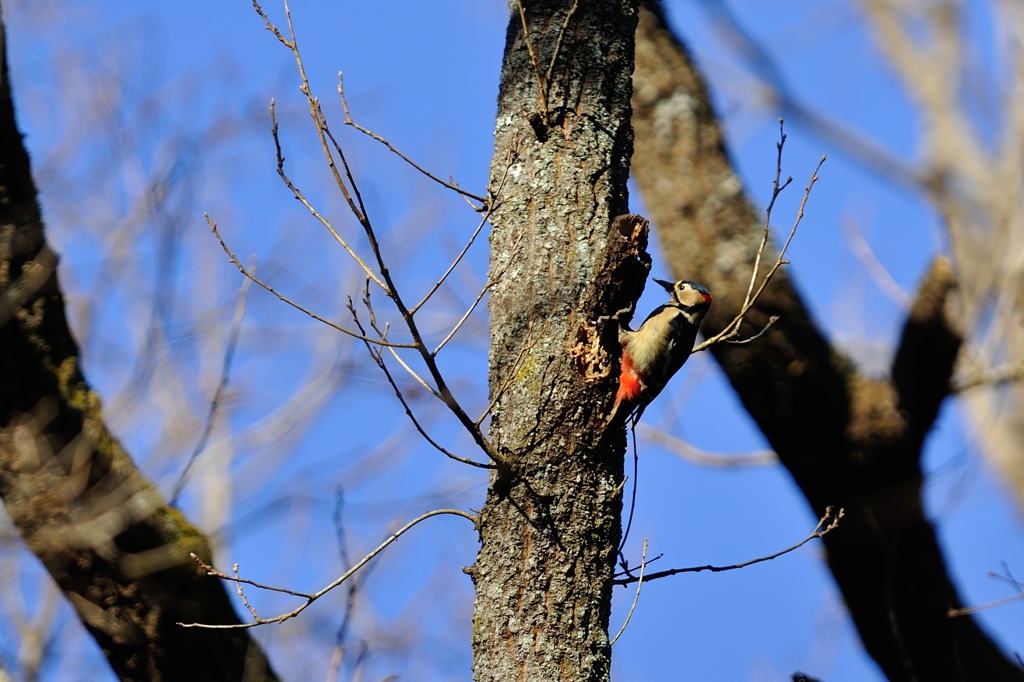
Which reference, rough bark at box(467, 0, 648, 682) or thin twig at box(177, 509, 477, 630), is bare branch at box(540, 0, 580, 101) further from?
thin twig at box(177, 509, 477, 630)

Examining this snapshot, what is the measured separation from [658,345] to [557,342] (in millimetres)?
1280

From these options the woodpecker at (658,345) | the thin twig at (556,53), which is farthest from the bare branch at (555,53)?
the woodpecker at (658,345)

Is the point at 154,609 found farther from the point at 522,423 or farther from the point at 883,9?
the point at 883,9

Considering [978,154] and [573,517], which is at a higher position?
[978,154]

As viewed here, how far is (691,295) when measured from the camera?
4.36 meters

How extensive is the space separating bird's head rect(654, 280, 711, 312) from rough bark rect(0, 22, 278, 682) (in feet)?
7.90

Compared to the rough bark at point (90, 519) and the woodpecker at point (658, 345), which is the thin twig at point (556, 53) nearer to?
the woodpecker at point (658, 345)

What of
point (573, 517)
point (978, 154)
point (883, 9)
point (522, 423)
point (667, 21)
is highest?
point (883, 9)

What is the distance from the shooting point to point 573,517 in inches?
91.6

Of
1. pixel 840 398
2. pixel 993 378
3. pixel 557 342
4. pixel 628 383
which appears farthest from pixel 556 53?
pixel 993 378

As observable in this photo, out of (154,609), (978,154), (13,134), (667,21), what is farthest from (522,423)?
(978,154)

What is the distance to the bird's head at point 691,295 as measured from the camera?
14.1ft

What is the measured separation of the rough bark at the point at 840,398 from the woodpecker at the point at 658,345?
13 cm

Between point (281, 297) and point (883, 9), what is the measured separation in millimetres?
11630
